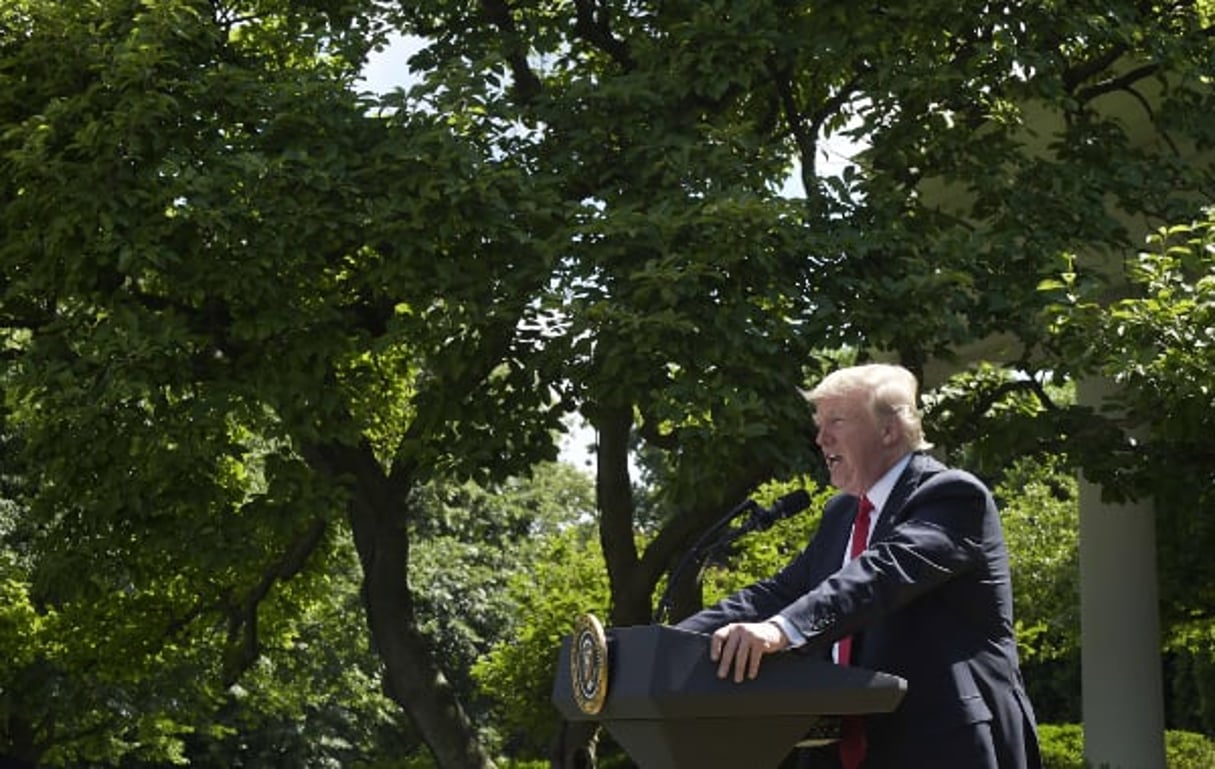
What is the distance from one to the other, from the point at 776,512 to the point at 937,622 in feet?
1.53

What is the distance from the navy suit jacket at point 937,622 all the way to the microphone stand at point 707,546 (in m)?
0.10

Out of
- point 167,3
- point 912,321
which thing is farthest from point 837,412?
point 167,3

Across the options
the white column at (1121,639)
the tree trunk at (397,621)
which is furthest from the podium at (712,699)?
the white column at (1121,639)

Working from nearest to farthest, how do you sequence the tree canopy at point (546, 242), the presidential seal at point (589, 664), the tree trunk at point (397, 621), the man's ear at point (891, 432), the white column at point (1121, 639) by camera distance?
the presidential seal at point (589, 664) < the man's ear at point (891, 432) < the tree canopy at point (546, 242) < the tree trunk at point (397, 621) < the white column at point (1121, 639)

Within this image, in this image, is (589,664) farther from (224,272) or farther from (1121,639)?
(1121,639)

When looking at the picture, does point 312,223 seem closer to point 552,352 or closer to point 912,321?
point 552,352

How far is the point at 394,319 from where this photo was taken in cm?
1216

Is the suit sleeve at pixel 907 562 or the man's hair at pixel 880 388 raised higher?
the man's hair at pixel 880 388

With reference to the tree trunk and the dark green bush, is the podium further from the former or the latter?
the dark green bush

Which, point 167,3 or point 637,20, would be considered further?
point 637,20

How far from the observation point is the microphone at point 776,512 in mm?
4176

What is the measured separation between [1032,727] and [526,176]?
8291 mm

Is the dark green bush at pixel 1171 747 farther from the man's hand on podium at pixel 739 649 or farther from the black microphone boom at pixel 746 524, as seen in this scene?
the man's hand on podium at pixel 739 649

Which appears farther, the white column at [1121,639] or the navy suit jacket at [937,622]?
the white column at [1121,639]
